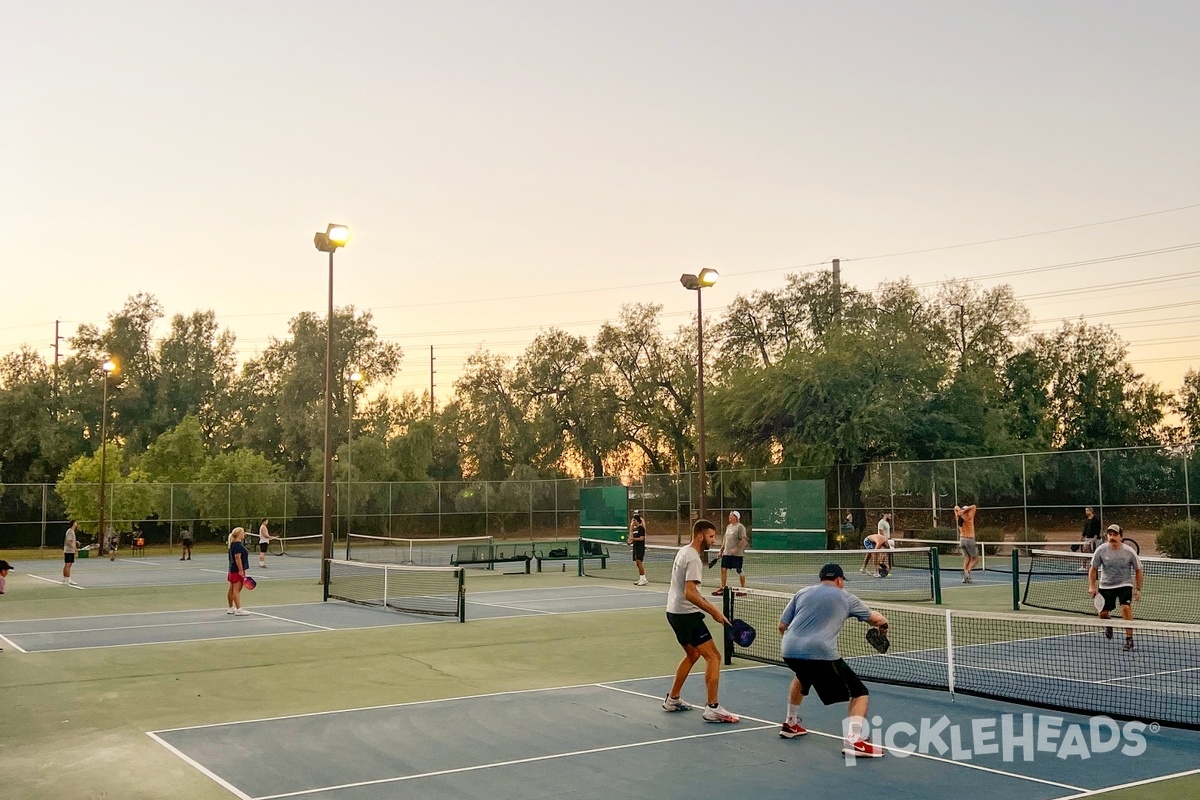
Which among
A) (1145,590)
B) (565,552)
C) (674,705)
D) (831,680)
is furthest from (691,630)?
(565,552)

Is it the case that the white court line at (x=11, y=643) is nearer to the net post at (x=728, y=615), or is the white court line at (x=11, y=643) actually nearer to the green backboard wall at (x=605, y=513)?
the net post at (x=728, y=615)

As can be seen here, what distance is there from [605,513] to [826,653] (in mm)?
32932

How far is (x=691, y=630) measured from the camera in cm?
966

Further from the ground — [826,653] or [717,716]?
[826,653]

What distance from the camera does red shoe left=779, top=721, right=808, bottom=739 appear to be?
8844 mm

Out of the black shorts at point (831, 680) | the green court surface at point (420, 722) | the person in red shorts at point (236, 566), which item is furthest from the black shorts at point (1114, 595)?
the person in red shorts at point (236, 566)

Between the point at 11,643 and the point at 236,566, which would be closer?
the point at 11,643

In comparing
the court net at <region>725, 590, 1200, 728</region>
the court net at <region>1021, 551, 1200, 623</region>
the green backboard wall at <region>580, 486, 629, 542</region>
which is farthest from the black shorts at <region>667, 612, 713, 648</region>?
the green backboard wall at <region>580, 486, 629, 542</region>

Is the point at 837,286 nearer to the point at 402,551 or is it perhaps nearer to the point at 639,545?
the point at 402,551

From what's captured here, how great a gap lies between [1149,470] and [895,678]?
2316 centimetres

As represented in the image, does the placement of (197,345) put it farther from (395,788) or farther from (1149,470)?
(395,788)

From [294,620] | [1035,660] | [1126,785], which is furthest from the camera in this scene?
[294,620]

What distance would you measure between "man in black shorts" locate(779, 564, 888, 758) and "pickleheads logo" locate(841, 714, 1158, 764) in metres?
0.19

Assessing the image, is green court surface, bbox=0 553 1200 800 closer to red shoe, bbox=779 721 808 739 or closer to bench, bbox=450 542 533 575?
red shoe, bbox=779 721 808 739
